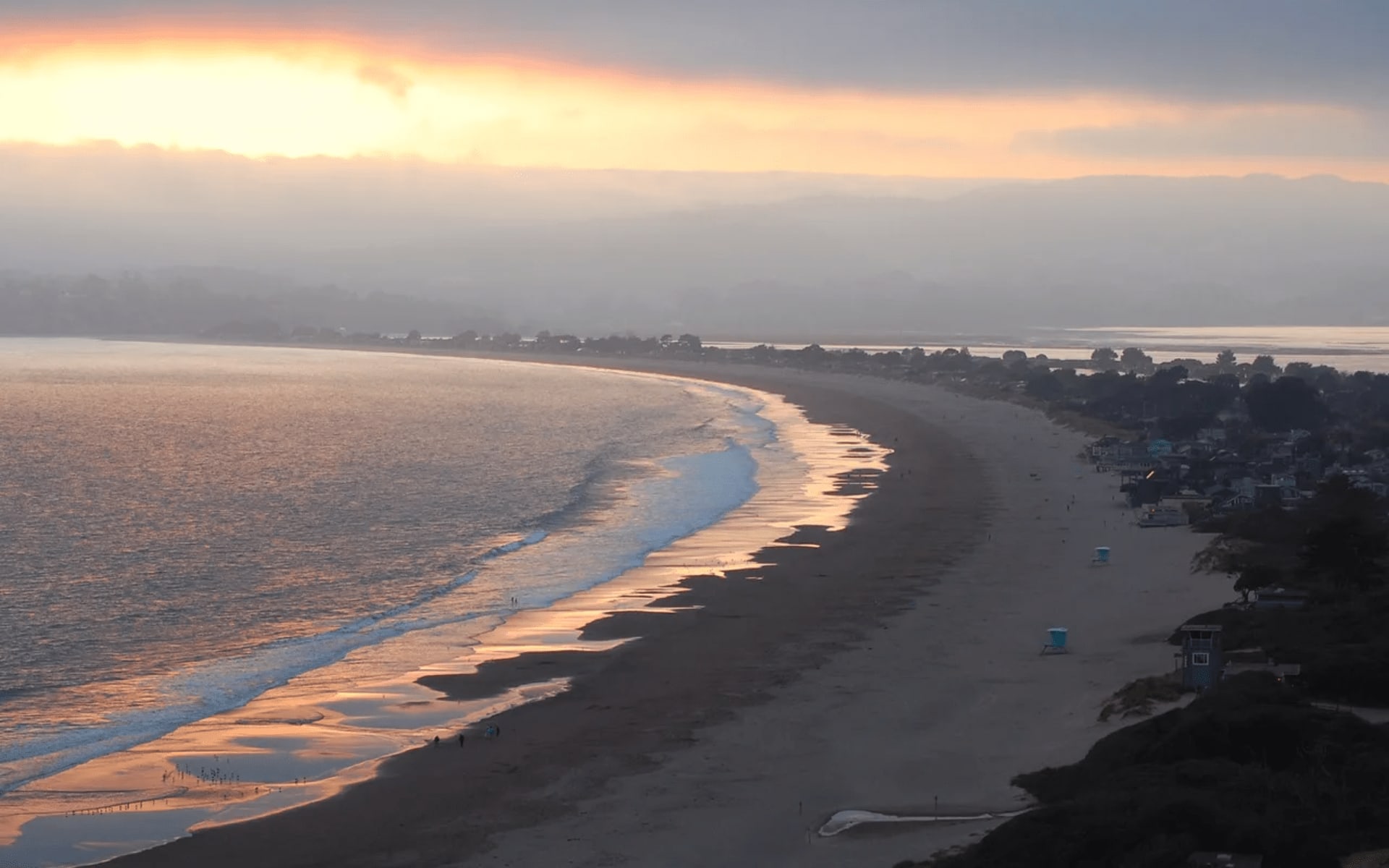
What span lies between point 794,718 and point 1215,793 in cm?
817

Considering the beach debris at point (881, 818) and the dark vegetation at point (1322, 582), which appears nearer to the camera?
the beach debris at point (881, 818)

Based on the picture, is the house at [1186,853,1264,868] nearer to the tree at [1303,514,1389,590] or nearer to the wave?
the wave

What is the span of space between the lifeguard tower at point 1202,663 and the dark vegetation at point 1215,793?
2159 millimetres

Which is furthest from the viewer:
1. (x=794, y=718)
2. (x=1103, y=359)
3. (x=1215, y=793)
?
(x=1103, y=359)

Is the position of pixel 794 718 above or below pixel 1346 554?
below

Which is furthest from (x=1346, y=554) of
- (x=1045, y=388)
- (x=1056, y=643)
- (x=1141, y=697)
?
(x=1045, y=388)

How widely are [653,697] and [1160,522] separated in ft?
76.7

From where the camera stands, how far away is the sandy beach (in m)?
17.1

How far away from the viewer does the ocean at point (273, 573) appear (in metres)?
20.2

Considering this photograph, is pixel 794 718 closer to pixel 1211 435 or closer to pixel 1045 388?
pixel 1211 435

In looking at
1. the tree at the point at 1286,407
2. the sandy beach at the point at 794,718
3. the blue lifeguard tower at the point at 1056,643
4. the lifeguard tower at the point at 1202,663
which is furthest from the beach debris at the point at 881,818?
the tree at the point at 1286,407

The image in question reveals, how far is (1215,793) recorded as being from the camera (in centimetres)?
1512

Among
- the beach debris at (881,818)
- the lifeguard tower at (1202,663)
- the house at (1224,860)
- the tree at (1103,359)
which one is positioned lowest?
the beach debris at (881,818)

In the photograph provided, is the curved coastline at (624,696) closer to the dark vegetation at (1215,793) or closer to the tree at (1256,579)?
the dark vegetation at (1215,793)
